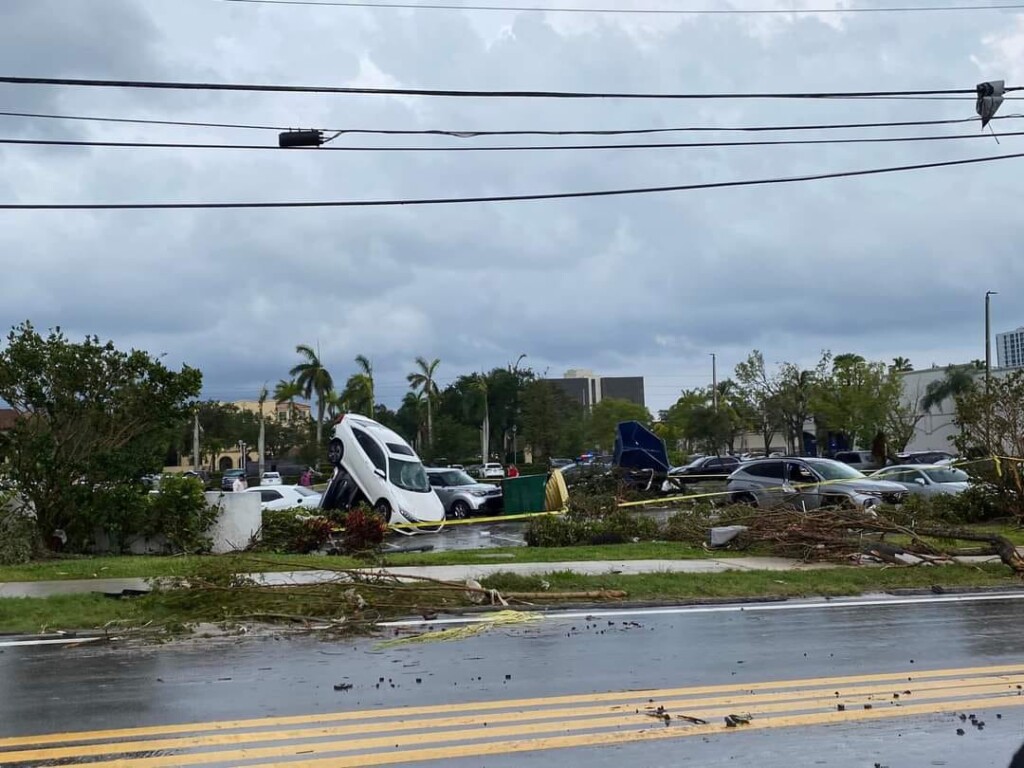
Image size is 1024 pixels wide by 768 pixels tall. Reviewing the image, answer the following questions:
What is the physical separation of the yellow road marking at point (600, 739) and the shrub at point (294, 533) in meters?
12.1

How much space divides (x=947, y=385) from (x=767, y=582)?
179 ft

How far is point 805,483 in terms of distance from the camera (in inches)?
1024

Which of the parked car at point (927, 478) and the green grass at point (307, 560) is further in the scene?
the parked car at point (927, 478)

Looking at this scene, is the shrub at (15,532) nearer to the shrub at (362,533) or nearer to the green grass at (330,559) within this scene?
the green grass at (330,559)

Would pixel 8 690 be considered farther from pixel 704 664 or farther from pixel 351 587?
pixel 704 664

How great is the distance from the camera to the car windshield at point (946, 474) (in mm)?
27875

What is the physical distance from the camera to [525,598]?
1284 cm

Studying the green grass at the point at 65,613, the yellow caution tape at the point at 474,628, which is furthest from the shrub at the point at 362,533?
the yellow caution tape at the point at 474,628

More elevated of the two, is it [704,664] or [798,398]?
[798,398]

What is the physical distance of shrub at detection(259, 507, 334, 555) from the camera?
61.0ft

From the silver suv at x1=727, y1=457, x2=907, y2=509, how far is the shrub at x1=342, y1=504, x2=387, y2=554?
358 inches

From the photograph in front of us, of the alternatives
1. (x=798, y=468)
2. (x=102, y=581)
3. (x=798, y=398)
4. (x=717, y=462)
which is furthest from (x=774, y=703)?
(x=798, y=398)

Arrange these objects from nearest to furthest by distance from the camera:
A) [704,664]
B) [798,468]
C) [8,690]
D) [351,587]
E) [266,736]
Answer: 1. [266,736]
2. [8,690]
3. [704,664]
4. [351,587]
5. [798,468]

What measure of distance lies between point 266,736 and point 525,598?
6193mm
